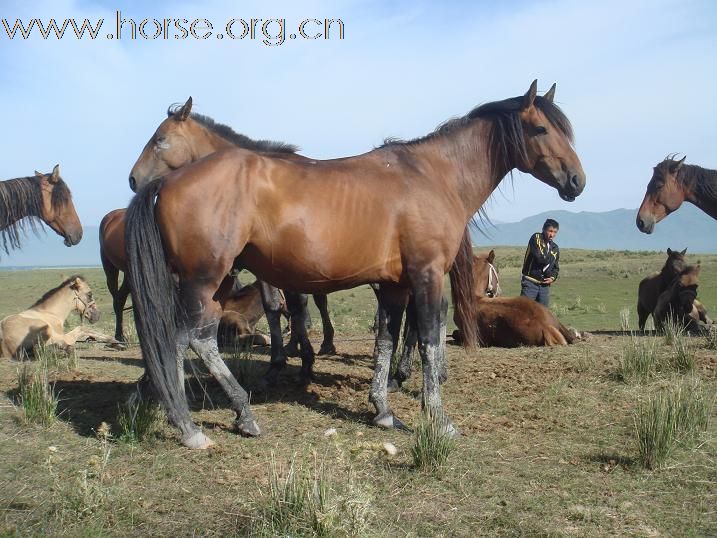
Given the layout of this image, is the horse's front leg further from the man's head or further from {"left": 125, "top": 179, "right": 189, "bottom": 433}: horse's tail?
the man's head

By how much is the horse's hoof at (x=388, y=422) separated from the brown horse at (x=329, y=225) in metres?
0.01

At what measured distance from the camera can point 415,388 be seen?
7.52 m

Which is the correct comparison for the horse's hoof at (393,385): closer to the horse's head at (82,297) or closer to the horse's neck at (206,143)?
the horse's neck at (206,143)

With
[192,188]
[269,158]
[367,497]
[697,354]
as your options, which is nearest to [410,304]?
[269,158]

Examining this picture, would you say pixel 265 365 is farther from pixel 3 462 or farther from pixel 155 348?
pixel 3 462

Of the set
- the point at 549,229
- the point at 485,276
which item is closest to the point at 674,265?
the point at 549,229

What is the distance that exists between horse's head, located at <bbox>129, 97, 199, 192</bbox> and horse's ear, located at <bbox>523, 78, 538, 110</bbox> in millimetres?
3710

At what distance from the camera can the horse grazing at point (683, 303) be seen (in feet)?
38.4

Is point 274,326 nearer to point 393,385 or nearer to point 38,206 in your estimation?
point 393,385

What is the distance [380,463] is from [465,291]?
2852mm

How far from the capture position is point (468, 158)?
6414mm

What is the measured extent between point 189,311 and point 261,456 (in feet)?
4.17

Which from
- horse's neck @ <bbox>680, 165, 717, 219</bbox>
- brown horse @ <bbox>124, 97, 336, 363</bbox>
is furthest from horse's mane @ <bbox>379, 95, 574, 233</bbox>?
horse's neck @ <bbox>680, 165, 717, 219</bbox>

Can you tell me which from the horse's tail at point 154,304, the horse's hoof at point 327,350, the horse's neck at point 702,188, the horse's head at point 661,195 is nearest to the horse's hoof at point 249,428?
the horse's tail at point 154,304
